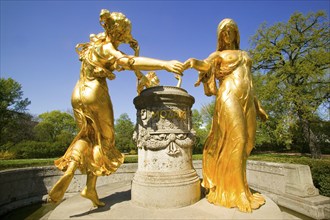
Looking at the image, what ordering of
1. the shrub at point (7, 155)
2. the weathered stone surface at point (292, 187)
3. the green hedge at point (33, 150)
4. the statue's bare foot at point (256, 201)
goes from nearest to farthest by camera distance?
the statue's bare foot at point (256, 201), the weathered stone surface at point (292, 187), the shrub at point (7, 155), the green hedge at point (33, 150)

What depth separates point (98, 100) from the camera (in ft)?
10.8

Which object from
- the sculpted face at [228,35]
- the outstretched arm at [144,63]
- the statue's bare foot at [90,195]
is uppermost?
the sculpted face at [228,35]

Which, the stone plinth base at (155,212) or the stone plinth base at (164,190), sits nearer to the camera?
the stone plinth base at (155,212)

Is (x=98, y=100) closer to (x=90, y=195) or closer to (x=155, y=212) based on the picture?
(x=90, y=195)

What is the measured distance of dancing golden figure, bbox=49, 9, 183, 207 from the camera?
3.17m

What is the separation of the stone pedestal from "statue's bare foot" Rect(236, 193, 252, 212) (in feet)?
2.31

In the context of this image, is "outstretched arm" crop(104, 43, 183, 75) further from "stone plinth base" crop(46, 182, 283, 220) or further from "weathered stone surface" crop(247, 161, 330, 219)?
"weathered stone surface" crop(247, 161, 330, 219)

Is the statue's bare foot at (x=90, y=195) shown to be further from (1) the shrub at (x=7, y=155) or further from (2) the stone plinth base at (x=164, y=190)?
(1) the shrub at (x=7, y=155)

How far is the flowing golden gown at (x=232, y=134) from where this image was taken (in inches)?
135

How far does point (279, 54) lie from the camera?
17.7 m

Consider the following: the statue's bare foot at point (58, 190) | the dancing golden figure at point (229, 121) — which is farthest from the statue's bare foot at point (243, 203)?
the statue's bare foot at point (58, 190)

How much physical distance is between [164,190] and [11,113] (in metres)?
28.6

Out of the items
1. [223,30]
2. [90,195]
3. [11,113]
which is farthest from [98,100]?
[11,113]

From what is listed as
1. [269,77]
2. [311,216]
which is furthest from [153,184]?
[269,77]
